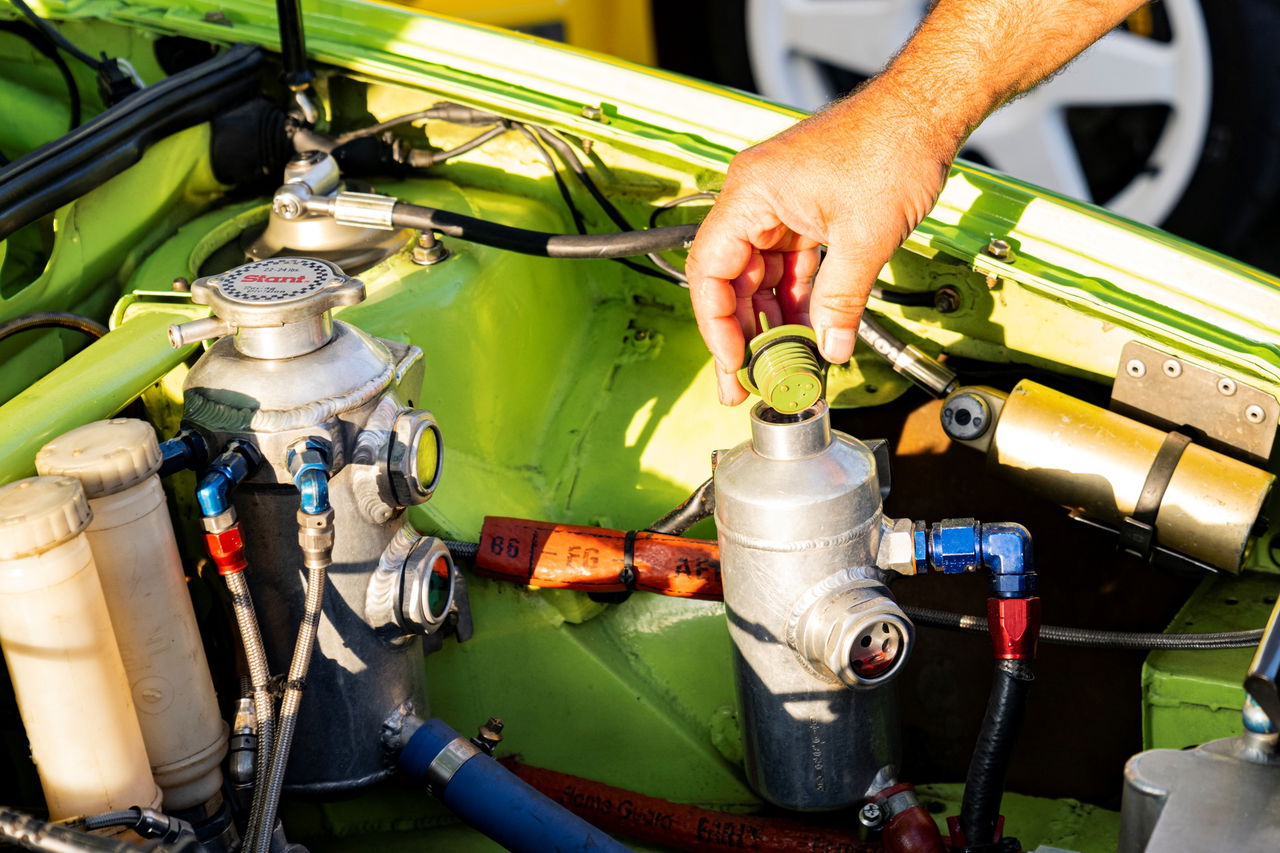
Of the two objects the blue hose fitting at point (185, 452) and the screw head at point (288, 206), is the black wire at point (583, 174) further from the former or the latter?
the blue hose fitting at point (185, 452)

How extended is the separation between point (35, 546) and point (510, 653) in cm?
60

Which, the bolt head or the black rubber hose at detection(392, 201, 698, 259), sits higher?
the bolt head

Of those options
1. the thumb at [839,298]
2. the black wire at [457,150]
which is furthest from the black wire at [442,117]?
the thumb at [839,298]

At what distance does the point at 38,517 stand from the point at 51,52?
1.12m

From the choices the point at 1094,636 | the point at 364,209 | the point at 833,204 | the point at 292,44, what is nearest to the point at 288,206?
the point at 364,209

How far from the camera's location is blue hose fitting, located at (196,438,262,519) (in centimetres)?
97

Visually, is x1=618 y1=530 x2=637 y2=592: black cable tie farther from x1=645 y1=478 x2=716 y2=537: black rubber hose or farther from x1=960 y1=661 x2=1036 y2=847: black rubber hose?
x1=960 y1=661 x2=1036 y2=847: black rubber hose

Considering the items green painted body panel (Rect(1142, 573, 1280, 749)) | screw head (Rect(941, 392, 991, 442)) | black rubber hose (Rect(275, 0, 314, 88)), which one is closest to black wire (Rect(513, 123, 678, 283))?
black rubber hose (Rect(275, 0, 314, 88))

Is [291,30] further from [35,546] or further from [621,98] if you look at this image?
[35,546]

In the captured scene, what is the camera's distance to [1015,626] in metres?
1.14

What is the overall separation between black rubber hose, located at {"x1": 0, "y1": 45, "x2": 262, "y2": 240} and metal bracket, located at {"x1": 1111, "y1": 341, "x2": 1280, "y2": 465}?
1.11 metres

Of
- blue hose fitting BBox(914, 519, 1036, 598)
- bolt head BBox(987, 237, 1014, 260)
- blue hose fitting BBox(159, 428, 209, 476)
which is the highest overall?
bolt head BBox(987, 237, 1014, 260)

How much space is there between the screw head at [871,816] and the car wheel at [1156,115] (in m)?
2.12

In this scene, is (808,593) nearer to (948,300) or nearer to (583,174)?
(948,300)
